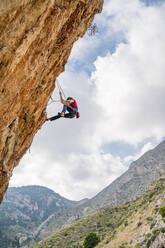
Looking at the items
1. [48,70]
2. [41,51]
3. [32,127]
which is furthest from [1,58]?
[32,127]

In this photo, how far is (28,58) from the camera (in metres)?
7.46

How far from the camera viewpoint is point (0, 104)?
7.22 metres

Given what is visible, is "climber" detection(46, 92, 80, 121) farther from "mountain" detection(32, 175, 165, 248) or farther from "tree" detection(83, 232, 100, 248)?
"tree" detection(83, 232, 100, 248)

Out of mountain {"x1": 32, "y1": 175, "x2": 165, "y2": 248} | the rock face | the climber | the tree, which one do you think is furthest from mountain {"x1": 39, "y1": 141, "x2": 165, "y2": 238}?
the rock face

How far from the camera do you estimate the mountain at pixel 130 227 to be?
22644 millimetres

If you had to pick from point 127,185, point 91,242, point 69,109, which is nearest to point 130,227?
point 91,242

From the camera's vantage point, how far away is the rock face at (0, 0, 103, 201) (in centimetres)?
616

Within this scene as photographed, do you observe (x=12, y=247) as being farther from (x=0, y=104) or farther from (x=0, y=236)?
(x=0, y=104)

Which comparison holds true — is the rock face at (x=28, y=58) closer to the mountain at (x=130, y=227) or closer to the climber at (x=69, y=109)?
the climber at (x=69, y=109)

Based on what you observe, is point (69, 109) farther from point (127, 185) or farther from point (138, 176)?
point (138, 176)

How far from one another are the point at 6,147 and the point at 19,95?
2800 mm

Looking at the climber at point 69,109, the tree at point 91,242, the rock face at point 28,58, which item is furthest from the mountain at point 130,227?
the rock face at point 28,58

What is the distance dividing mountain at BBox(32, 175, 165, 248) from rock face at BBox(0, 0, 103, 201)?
16.9 m

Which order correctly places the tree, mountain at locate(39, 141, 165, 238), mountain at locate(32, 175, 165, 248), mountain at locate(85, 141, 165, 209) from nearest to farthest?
mountain at locate(32, 175, 165, 248)
the tree
mountain at locate(85, 141, 165, 209)
mountain at locate(39, 141, 165, 238)
